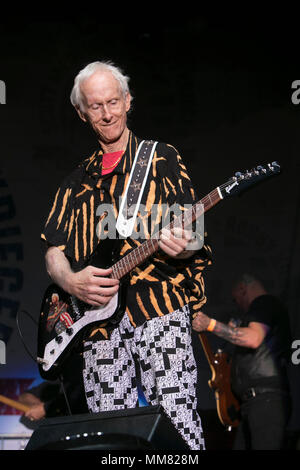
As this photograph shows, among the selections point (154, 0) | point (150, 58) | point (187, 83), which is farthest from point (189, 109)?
point (154, 0)

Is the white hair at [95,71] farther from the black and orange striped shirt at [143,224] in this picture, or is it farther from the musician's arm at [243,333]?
the musician's arm at [243,333]

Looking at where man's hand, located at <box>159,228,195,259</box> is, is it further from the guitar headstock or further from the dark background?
the dark background

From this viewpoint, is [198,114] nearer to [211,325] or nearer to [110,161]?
[211,325]

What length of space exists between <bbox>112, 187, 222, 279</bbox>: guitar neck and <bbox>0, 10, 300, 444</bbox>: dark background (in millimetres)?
2192

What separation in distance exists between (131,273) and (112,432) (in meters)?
0.82

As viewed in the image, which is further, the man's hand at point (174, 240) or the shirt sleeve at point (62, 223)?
the shirt sleeve at point (62, 223)

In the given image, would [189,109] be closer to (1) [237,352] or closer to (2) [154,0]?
(2) [154,0]

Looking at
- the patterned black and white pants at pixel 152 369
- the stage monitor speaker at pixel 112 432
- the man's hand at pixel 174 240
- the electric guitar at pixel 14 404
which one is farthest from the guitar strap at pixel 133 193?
the electric guitar at pixel 14 404

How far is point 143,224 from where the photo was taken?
2.64 metres

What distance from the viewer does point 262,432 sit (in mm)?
4414

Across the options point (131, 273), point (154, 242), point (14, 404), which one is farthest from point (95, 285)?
point (14, 404)

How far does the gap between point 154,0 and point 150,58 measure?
0.41 m

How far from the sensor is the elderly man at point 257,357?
4.51 meters

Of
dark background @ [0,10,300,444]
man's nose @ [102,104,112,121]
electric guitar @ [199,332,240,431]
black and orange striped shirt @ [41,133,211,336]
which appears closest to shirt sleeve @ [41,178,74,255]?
black and orange striped shirt @ [41,133,211,336]
